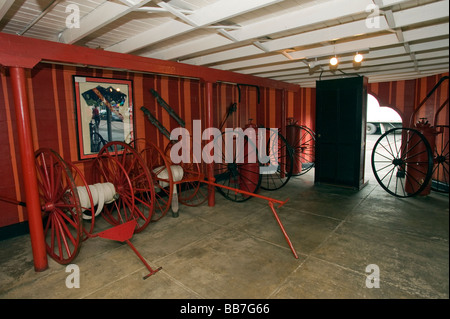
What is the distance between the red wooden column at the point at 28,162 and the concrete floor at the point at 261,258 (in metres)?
0.23

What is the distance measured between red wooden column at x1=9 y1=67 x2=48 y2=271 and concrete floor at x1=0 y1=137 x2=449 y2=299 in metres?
0.23

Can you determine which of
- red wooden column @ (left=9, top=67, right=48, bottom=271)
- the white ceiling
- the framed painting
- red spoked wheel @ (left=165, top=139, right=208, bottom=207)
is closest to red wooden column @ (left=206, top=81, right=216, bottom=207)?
red spoked wheel @ (left=165, top=139, right=208, bottom=207)

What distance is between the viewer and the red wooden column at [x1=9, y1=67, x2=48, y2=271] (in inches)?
94.4

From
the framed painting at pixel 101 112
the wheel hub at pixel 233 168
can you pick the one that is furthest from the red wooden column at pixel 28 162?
the wheel hub at pixel 233 168

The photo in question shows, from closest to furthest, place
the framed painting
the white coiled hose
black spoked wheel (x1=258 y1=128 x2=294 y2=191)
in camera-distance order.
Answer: the white coiled hose → the framed painting → black spoked wheel (x1=258 y1=128 x2=294 y2=191)

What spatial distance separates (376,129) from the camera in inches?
527

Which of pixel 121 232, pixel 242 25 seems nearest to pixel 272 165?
pixel 242 25

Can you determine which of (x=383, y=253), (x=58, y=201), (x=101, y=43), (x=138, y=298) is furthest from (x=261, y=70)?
(x=138, y=298)

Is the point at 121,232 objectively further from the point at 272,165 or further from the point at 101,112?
the point at 272,165

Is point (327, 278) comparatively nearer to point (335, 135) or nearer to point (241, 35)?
point (241, 35)

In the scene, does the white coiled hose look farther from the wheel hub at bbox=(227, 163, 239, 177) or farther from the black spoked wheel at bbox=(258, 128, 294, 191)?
the black spoked wheel at bbox=(258, 128, 294, 191)

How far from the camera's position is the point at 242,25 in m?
2.86

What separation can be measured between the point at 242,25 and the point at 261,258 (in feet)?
7.95
